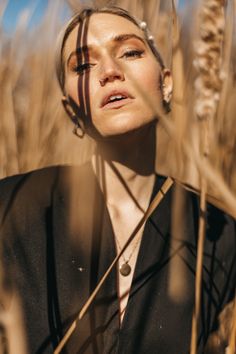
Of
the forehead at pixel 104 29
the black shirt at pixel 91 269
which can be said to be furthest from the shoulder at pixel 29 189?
the forehead at pixel 104 29

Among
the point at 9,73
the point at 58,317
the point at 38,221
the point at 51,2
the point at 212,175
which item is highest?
the point at 51,2

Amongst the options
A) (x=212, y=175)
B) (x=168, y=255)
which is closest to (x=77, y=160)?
(x=168, y=255)

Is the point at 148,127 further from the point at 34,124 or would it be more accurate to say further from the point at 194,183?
the point at 34,124

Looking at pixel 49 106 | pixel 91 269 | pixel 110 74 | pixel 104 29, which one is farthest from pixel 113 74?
pixel 49 106

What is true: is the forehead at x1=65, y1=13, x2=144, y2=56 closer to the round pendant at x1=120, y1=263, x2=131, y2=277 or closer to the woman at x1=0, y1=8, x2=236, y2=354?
the woman at x1=0, y1=8, x2=236, y2=354

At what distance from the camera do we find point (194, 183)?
1090 mm

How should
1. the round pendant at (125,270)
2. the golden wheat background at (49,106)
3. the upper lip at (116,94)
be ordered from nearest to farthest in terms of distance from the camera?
the upper lip at (116,94) → the round pendant at (125,270) → the golden wheat background at (49,106)

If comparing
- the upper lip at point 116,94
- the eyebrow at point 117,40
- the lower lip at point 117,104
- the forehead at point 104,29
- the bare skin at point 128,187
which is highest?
the forehead at point 104,29

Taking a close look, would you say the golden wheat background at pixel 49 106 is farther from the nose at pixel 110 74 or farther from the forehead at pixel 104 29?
the nose at pixel 110 74

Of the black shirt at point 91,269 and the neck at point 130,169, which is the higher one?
the neck at point 130,169

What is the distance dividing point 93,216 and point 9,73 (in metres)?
0.40

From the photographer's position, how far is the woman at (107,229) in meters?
0.88

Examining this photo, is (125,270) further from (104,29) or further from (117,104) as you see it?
(104,29)

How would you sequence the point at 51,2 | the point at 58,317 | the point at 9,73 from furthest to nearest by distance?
the point at 9,73, the point at 51,2, the point at 58,317
